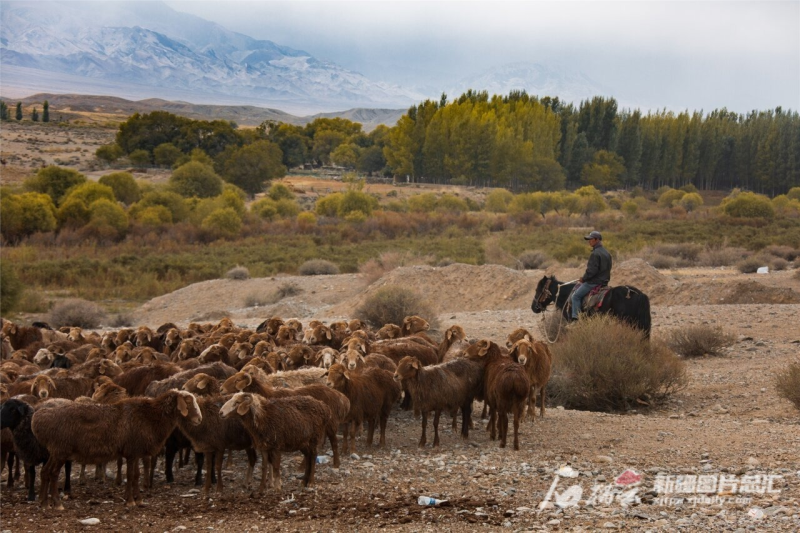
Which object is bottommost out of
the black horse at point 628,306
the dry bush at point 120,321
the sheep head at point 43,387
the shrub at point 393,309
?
the dry bush at point 120,321

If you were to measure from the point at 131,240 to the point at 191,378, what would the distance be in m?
41.5

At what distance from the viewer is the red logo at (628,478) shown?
8.53 metres

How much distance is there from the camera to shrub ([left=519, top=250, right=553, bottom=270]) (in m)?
38.6

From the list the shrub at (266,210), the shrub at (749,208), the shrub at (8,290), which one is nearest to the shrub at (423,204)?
the shrub at (266,210)

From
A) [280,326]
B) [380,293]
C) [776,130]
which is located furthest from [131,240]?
[776,130]

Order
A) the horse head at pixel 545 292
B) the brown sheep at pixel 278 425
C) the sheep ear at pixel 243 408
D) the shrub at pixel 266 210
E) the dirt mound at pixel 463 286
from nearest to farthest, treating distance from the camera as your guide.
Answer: the sheep ear at pixel 243 408 → the brown sheep at pixel 278 425 → the horse head at pixel 545 292 → the dirt mound at pixel 463 286 → the shrub at pixel 266 210

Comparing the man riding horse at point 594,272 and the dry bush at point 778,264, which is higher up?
the man riding horse at point 594,272

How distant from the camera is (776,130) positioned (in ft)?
343

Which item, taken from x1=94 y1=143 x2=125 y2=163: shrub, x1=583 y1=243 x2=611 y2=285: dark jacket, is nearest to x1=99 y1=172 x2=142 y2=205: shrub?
x1=94 y1=143 x2=125 y2=163: shrub

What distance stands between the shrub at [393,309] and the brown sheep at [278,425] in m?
13.6

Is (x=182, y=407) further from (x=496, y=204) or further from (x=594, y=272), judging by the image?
(x=496, y=204)

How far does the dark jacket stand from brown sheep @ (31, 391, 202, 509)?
904 cm

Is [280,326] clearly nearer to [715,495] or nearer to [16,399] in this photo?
[16,399]

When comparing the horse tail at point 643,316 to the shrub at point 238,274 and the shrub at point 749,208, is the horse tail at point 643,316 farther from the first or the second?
the shrub at point 749,208
